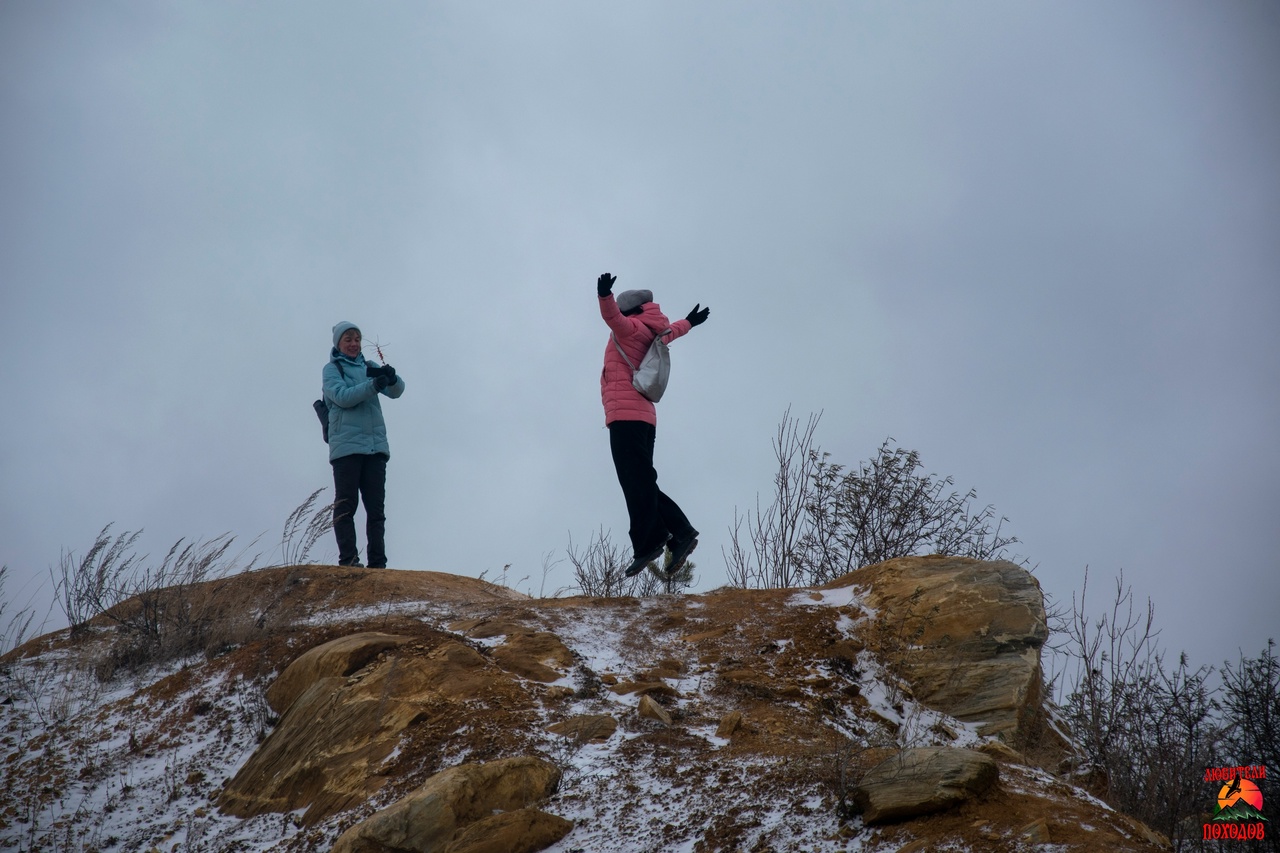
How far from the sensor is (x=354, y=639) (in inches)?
185

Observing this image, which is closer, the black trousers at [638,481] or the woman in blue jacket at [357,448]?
the black trousers at [638,481]

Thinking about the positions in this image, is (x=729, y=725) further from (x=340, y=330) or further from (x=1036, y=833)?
(x=340, y=330)

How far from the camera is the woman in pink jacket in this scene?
6.13 m

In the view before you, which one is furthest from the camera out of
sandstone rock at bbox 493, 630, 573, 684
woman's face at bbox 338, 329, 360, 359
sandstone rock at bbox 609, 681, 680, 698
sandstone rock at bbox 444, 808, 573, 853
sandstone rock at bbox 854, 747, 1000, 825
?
woman's face at bbox 338, 329, 360, 359

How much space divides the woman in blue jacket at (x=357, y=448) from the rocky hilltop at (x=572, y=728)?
1.13m

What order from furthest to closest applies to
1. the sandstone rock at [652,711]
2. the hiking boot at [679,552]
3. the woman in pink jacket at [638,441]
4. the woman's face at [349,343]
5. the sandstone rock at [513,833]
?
the woman's face at [349,343] → the hiking boot at [679,552] → the woman in pink jacket at [638,441] → the sandstone rock at [652,711] → the sandstone rock at [513,833]

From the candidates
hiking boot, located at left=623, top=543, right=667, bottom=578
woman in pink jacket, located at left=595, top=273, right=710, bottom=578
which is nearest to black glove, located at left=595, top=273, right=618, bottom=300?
woman in pink jacket, located at left=595, top=273, right=710, bottom=578

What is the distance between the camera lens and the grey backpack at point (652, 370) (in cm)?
620

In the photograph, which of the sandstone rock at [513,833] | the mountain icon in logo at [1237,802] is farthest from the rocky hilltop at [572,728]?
the mountain icon in logo at [1237,802]

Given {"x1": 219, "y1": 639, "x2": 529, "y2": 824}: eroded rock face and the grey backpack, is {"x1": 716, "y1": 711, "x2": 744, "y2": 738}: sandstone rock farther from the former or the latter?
the grey backpack

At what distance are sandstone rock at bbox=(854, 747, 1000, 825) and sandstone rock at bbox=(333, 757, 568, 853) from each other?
3.61 ft

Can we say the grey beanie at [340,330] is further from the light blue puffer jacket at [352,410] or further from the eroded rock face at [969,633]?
the eroded rock face at [969,633]

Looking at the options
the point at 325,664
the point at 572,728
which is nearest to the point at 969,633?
the point at 572,728

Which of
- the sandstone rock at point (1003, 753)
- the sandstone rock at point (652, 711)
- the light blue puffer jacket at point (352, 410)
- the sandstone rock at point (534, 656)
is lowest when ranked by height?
the sandstone rock at point (1003, 753)
